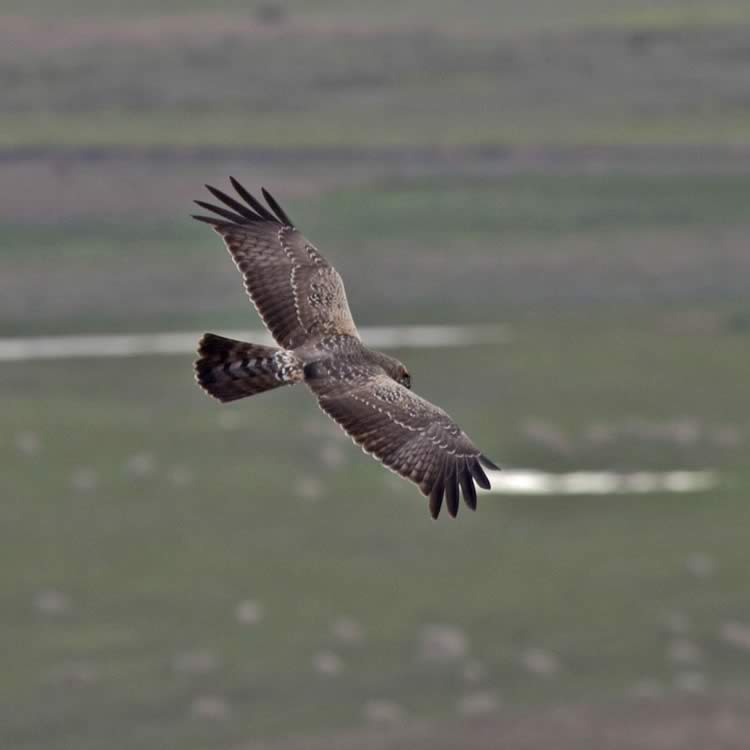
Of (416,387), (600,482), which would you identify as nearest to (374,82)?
(416,387)

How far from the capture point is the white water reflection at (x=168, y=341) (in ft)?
127

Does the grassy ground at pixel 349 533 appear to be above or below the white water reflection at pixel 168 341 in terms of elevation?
below

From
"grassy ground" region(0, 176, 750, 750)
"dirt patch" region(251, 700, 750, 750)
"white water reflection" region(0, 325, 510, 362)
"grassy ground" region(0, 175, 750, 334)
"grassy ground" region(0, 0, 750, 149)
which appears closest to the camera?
"dirt patch" region(251, 700, 750, 750)

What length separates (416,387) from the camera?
35.2 m

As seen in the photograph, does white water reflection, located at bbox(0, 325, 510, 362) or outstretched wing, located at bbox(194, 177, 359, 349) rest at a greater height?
white water reflection, located at bbox(0, 325, 510, 362)

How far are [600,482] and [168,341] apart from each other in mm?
9536

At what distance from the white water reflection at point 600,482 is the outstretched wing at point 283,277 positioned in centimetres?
1459

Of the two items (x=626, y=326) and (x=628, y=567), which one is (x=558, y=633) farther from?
(x=626, y=326)

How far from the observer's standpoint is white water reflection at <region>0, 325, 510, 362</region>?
127ft

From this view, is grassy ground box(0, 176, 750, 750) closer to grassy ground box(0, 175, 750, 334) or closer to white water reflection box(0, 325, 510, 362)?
grassy ground box(0, 175, 750, 334)

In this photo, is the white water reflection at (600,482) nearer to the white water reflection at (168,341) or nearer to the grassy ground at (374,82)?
the white water reflection at (168,341)

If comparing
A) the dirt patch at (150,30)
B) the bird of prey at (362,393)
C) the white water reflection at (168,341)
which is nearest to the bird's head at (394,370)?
the bird of prey at (362,393)

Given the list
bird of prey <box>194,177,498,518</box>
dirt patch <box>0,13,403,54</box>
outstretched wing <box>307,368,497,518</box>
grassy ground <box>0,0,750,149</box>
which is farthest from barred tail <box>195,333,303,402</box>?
dirt patch <box>0,13,403,54</box>

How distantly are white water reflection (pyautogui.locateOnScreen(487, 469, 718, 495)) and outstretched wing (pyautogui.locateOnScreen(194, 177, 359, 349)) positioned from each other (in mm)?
14585
